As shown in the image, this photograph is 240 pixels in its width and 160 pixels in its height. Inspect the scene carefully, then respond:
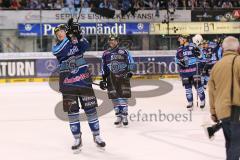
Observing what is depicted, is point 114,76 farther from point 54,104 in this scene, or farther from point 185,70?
point 54,104

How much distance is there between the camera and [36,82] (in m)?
18.2

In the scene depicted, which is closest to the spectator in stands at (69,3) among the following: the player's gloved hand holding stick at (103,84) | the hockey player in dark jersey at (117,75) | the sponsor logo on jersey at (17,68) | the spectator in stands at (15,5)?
the spectator in stands at (15,5)

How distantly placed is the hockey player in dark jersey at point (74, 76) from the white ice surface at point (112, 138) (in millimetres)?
382

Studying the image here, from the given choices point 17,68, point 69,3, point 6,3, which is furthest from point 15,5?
point 17,68

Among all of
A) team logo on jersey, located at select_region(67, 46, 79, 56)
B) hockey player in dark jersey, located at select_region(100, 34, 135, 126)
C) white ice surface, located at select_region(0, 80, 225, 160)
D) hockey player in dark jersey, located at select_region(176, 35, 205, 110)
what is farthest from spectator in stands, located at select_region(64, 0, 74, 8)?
team logo on jersey, located at select_region(67, 46, 79, 56)

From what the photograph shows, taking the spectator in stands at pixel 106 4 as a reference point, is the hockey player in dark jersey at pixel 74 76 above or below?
below

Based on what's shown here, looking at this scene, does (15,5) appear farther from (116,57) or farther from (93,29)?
(116,57)

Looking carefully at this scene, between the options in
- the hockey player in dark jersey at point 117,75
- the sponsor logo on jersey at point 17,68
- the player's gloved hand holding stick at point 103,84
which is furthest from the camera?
the sponsor logo on jersey at point 17,68

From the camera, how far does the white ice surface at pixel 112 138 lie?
6.36 meters

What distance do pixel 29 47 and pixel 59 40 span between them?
1273cm

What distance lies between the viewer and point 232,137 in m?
4.77

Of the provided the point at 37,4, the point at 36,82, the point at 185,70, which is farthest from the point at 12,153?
the point at 37,4

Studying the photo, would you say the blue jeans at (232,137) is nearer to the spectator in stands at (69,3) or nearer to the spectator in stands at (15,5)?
the spectator in stands at (15,5)

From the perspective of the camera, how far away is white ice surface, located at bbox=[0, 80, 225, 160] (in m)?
6.36
